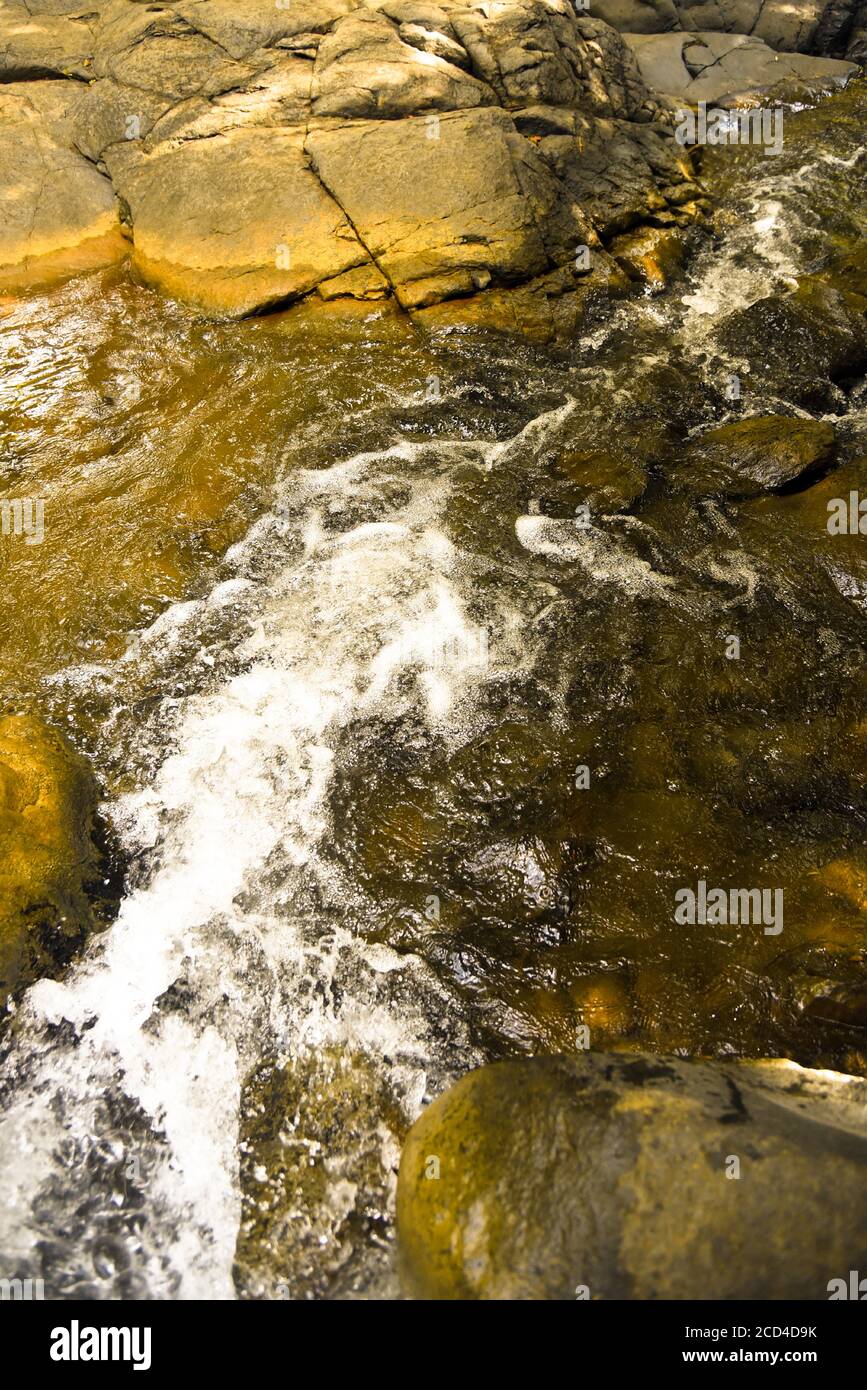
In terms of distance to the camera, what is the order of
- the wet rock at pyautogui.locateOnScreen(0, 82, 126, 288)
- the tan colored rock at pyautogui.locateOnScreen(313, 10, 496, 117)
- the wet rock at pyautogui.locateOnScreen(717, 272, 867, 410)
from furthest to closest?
the wet rock at pyautogui.locateOnScreen(0, 82, 126, 288) → the tan colored rock at pyautogui.locateOnScreen(313, 10, 496, 117) → the wet rock at pyautogui.locateOnScreen(717, 272, 867, 410)

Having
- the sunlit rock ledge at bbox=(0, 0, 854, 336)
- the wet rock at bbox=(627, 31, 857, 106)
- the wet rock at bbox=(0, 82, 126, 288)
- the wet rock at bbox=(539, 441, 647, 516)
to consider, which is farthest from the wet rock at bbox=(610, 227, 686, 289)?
the wet rock at bbox=(0, 82, 126, 288)

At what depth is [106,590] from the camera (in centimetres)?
582

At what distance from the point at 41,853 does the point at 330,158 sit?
808 centimetres

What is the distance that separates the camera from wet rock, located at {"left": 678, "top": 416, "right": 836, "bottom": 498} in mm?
6219

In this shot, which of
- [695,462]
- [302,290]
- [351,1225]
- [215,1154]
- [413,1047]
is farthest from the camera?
[302,290]

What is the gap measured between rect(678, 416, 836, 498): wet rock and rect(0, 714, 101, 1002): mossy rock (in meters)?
5.23

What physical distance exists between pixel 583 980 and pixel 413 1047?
35.6 inches

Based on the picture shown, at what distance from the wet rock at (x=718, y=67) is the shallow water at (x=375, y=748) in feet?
25.4

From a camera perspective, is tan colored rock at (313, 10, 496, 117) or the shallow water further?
tan colored rock at (313, 10, 496, 117)

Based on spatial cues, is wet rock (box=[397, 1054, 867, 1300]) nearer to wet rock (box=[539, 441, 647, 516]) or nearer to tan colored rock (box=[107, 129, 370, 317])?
wet rock (box=[539, 441, 647, 516])

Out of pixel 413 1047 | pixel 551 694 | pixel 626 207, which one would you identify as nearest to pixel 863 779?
pixel 551 694

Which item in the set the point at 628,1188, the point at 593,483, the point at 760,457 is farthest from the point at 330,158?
the point at 628,1188

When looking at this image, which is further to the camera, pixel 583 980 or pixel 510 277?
pixel 510 277
